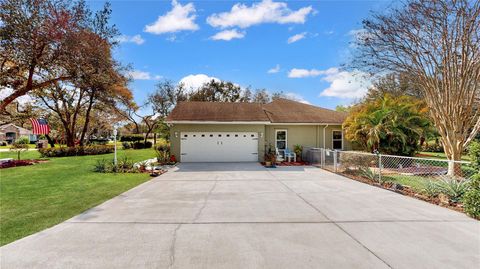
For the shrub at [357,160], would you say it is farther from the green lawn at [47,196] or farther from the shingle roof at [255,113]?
the green lawn at [47,196]

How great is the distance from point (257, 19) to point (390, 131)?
913cm

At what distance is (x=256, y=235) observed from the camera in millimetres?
4273

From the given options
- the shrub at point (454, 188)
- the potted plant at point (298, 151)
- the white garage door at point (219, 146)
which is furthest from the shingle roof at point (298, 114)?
the shrub at point (454, 188)

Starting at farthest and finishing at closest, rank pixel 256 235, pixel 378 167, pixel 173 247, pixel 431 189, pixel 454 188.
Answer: pixel 378 167, pixel 431 189, pixel 454 188, pixel 256 235, pixel 173 247

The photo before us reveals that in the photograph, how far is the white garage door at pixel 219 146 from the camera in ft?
52.0

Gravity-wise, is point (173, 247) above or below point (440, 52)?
below

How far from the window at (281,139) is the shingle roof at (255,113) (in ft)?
2.78

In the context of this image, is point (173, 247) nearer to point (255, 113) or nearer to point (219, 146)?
point (219, 146)

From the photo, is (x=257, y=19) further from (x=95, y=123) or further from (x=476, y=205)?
(x=95, y=123)

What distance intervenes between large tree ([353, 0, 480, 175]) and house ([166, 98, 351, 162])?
6.45 meters

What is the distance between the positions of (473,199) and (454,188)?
118 centimetres

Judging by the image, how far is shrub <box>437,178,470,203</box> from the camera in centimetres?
607

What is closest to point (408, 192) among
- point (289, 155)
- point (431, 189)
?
point (431, 189)

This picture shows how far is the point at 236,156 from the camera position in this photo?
1619 cm
